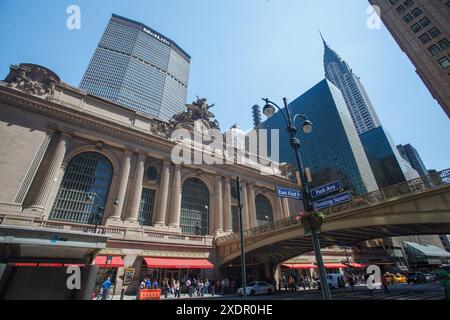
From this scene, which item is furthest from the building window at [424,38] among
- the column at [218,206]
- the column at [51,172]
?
the column at [51,172]

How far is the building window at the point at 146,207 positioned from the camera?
90.6ft

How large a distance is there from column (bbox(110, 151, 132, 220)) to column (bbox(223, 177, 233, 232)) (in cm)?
1486

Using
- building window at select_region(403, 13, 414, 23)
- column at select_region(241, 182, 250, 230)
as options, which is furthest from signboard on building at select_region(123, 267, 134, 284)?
building window at select_region(403, 13, 414, 23)

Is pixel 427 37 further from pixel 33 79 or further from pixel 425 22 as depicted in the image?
pixel 33 79

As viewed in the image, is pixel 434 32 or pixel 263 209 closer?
pixel 434 32

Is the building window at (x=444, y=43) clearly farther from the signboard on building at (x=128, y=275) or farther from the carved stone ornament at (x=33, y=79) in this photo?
the carved stone ornament at (x=33, y=79)

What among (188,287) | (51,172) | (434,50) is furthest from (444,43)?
(51,172)

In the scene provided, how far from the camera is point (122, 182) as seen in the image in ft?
86.9

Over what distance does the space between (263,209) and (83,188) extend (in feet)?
95.7

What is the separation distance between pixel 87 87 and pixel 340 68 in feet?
502

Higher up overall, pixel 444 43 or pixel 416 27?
pixel 416 27

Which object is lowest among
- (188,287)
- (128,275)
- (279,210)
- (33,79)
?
(188,287)

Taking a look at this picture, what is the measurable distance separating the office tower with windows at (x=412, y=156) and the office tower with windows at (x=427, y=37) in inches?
5194
